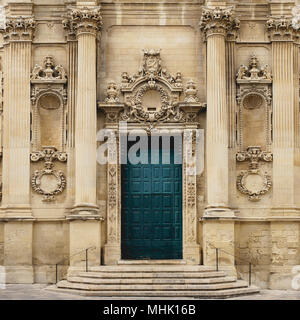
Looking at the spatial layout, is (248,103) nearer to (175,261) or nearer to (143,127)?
(143,127)

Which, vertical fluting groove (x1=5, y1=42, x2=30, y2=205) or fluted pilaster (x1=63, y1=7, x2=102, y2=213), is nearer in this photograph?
fluted pilaster (x1=63, y1=7, x2=102, y2=213)

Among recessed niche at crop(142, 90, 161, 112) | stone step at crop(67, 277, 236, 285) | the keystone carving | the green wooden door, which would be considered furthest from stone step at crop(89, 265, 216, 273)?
the keystone carving

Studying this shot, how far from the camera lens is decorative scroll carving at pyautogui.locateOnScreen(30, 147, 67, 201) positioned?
2689cm

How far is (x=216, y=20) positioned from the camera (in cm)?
2667

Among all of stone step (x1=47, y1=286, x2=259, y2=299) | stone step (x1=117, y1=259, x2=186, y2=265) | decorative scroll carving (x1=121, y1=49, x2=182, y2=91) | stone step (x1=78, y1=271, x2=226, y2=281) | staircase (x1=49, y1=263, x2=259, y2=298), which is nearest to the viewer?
stone step (x1=47, y1=286, x2=259, y2=299)

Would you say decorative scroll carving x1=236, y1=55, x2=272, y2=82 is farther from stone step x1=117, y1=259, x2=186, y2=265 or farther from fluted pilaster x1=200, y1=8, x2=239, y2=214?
stone step x1=117, y1=259, x2=186, y2=265

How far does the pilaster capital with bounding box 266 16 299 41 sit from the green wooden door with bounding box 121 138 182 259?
495 cm

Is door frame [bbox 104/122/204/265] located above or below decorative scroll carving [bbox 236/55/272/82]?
below

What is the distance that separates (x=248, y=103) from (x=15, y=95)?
6.91 m

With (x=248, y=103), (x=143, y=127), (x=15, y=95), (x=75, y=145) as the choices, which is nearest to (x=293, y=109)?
(x=248, y=103)

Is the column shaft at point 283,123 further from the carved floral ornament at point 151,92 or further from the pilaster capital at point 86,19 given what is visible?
the pilaster capital at point 86,19

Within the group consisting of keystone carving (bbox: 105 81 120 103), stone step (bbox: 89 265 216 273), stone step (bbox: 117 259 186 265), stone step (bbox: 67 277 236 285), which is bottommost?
stone step (bbox: 67 277 236 285)

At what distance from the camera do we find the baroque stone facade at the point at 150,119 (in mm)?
26484

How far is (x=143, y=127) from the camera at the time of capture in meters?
27.3
